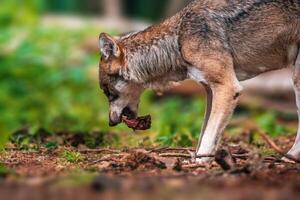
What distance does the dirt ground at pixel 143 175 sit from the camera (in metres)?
5.17

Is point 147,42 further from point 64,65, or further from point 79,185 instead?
point 64,65

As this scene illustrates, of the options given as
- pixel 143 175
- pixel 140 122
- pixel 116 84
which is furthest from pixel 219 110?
pixel 143 175

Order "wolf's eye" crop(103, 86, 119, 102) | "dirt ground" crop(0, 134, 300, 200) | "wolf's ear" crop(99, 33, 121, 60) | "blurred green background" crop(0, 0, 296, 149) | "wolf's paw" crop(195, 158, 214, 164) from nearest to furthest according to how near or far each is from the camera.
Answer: "dirt ground" crop(0, 134, 300, 200) → "wolf's paw" crop(195, 158, 214, 164) → "wolf's ear" crop(99, 33, 121, 60) → "wolf's eye" crop(103, 86, 119, 102) → "blurred green background" crop(0, 0, 296, 149)

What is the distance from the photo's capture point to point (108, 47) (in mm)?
8578

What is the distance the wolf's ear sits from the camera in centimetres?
850

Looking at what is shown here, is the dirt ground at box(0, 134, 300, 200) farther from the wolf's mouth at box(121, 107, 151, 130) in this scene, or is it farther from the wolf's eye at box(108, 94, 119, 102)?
the wolf's eye at box(108, 94, 119, 102)

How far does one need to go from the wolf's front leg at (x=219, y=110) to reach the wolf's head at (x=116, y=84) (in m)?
1.24

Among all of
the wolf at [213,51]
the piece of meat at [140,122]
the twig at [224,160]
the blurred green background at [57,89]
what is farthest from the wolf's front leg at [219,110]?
the blurred green background at [57,89]

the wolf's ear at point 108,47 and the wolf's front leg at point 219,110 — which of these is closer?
the wolf's front leg at point 219,110

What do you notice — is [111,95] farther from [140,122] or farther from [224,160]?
[224,160]

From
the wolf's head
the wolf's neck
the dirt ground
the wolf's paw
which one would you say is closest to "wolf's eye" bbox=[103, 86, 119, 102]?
the wolf's head

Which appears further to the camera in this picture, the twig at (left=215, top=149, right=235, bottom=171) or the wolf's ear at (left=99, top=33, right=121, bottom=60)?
the wolf's ear at (left=99, top=33, right=121, bottom=60)

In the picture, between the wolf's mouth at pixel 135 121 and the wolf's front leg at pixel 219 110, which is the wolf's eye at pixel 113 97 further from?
the wolf's front leg at pixel 219 110

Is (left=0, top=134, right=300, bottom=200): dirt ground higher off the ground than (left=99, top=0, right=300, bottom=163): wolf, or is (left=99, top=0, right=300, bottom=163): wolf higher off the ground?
(left=99, top=0, right=300, bottom=163): wolf
